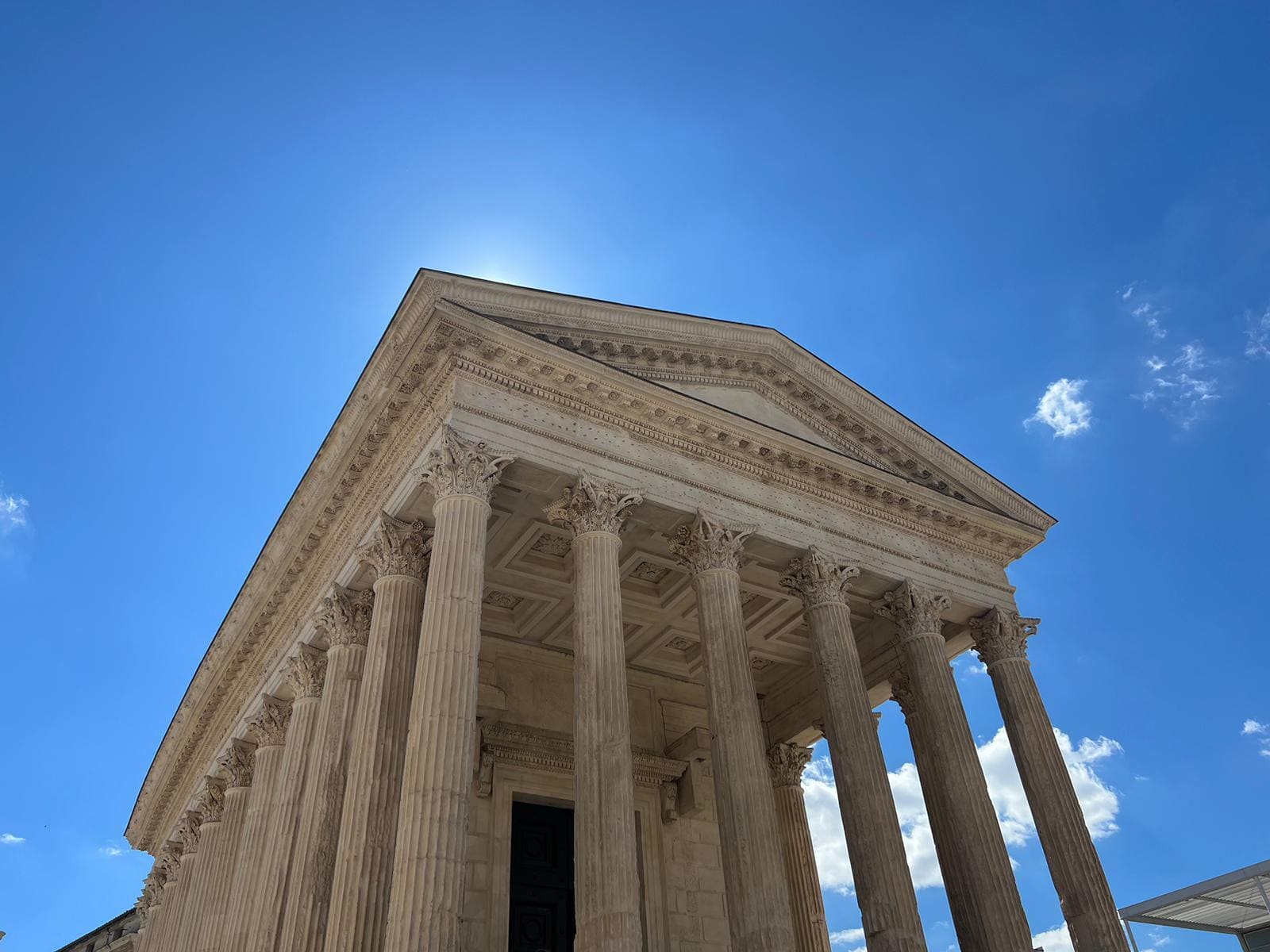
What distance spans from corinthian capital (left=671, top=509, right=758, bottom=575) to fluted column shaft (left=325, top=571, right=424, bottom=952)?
4.28 meters

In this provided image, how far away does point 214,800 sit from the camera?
73.3 feet

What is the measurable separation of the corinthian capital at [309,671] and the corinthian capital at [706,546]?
7.14 m

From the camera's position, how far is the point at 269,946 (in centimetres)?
1477

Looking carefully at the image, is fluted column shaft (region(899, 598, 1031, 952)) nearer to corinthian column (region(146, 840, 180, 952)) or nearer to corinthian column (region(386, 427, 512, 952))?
corinthian column (region(386, 427, 512, 952))

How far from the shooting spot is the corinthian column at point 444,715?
10453 mm

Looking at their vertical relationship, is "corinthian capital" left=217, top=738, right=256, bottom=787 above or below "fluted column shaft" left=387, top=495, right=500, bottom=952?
above

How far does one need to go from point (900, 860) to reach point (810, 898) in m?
6.48

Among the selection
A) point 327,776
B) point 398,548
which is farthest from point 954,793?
point 327,776

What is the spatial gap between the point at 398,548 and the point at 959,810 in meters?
10.2

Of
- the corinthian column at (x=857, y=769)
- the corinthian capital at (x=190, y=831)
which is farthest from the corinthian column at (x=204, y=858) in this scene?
the corinthian column at (x=857, y=769)

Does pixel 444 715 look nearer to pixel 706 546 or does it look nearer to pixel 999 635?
pixel 706 546

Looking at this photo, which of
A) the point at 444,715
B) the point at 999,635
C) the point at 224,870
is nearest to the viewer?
the point at 444,715

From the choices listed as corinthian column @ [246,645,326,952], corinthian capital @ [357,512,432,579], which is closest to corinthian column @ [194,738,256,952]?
corinthian column @ [246,645,326,952]

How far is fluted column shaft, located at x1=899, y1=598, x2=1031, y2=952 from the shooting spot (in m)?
15.1
